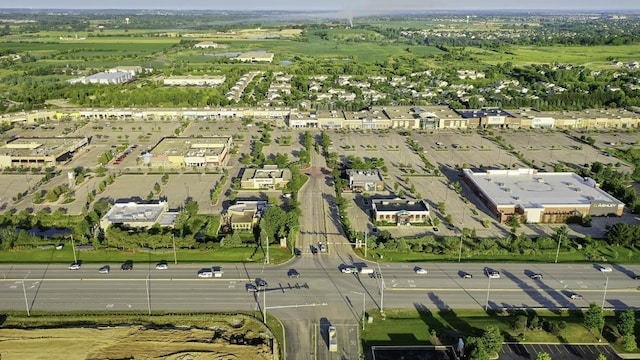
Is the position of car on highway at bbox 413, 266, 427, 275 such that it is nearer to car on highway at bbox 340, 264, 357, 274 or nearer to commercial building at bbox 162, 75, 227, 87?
car on highway at bbox 340, 264, 357, 274

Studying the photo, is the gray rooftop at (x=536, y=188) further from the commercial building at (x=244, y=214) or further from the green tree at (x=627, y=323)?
the commercial building at (x=244, y=214)

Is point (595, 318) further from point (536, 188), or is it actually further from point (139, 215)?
point (139, 215)

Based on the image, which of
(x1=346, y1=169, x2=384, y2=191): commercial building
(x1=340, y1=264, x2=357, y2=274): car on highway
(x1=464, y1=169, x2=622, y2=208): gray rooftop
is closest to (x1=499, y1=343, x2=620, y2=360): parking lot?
(x1=340, y1=264, x2=357, y2=274): car on highway

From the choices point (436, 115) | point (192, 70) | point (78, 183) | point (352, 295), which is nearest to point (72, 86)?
point (192, 70)

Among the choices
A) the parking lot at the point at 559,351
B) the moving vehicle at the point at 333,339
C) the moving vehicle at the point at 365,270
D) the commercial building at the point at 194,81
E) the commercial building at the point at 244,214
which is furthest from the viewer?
the commercial building at the point at 194,81

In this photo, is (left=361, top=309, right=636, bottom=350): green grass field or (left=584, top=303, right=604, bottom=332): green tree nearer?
(left=584, top=303, right=604, bottom=332): green tree

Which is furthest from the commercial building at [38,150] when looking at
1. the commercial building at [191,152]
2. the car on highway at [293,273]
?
the car on highway at [293,273]
